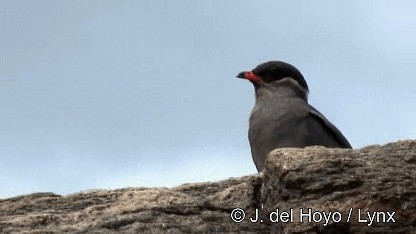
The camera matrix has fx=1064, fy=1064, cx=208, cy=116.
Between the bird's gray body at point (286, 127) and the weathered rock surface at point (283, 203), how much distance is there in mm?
3052

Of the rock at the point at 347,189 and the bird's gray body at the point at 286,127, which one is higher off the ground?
the bird's gray body at the point at 286,127

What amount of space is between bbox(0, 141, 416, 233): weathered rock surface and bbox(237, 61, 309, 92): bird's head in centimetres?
444

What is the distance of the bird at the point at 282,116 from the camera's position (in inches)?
635

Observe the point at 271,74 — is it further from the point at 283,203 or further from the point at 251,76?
the point at 283,203

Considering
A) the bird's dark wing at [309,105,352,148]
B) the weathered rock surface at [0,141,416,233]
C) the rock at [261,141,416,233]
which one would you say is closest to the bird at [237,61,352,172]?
the bird's dark wing at [309,105,352,148]

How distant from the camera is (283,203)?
11219mm

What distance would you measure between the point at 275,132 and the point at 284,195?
497 cm

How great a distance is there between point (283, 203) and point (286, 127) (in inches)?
202

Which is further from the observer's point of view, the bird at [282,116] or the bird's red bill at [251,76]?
the bird's red bill at [251,76]

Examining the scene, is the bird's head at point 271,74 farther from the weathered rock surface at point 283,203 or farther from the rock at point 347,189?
the rock at point 347,189

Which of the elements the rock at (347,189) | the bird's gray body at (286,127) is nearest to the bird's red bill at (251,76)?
the bird's gray body at (286,127)

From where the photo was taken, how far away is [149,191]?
41.4 feet

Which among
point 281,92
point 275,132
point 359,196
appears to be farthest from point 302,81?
point 359,196

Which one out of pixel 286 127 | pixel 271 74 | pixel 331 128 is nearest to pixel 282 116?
Result: pixel 286 127
